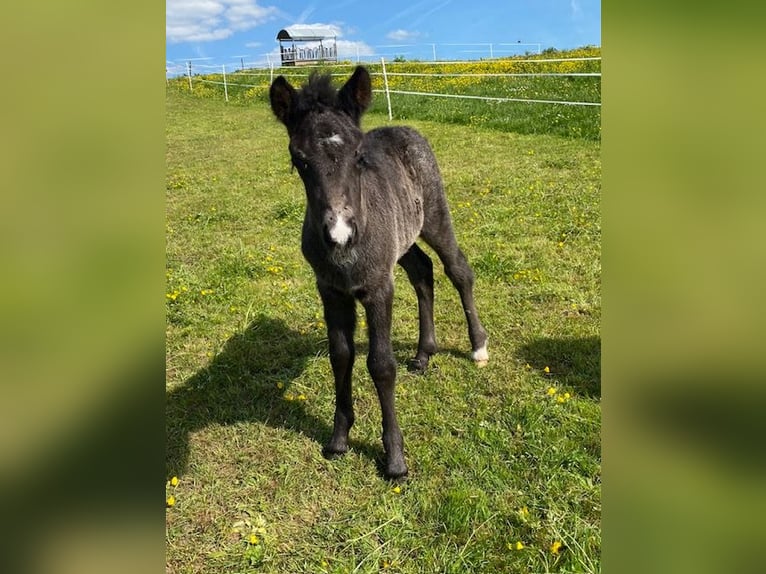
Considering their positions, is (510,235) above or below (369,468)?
above

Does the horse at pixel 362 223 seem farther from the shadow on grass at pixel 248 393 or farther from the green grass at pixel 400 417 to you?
the shadow on grass at pixel 248 393

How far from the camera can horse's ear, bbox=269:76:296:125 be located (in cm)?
288

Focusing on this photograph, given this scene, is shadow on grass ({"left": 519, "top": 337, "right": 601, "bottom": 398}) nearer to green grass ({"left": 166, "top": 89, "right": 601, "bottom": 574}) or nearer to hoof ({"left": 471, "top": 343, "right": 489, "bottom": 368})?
green grass ({"left": 166, "top": 89, "right": 601, "bottom": 574})

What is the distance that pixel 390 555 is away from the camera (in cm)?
279

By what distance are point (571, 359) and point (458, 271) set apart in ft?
4.11

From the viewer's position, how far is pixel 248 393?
4.30m

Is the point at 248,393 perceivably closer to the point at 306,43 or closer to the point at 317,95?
the point at 317,95

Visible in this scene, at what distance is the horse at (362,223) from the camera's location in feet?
9.16

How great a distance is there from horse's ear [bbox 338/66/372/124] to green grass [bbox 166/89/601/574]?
2.25 metres

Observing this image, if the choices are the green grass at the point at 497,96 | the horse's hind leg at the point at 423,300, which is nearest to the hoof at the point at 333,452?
the horse's hind leg at the point at 423,300
